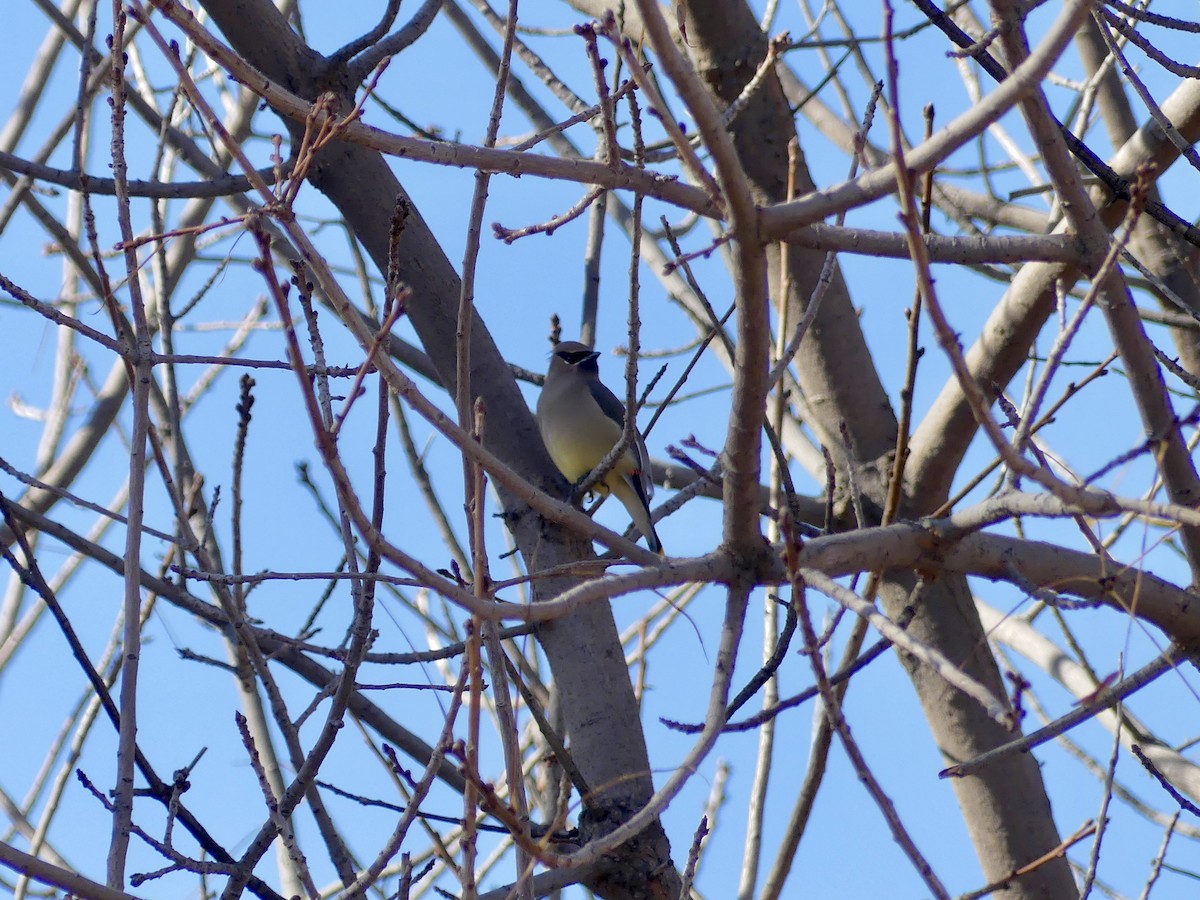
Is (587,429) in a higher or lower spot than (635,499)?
higher

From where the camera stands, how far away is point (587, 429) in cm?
665

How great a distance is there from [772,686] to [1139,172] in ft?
9.34

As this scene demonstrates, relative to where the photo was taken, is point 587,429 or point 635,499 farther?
point 587,429

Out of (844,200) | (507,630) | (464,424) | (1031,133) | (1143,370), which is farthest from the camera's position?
(507,630)

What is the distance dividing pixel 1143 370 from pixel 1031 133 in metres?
0.70

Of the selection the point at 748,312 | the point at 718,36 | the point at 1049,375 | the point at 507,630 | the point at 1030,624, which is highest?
the point at 718,36

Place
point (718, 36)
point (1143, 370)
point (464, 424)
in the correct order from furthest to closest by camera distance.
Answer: point (718, 36) → point (1143, 370) → point (464, 424)

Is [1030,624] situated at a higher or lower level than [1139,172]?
higher

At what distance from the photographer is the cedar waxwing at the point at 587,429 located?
6246mm

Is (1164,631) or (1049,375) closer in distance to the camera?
(1049,375)

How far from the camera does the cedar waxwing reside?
6.25 m

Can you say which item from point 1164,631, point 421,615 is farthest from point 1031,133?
point 421,615

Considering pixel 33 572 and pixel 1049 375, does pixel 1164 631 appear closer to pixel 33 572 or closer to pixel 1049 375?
pixel 1049 375

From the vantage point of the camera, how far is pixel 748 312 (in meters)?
2.18
